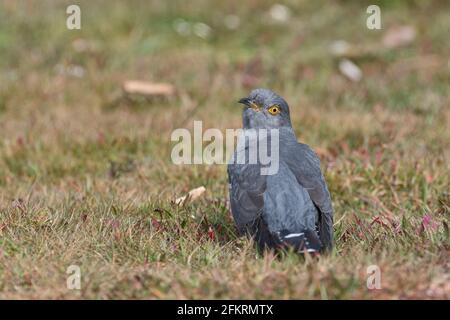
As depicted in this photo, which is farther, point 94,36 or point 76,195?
point 94,36

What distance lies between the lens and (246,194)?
620 centimetres

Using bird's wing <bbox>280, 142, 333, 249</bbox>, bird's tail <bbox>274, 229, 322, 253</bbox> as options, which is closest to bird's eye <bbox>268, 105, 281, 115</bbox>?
bird's wing <bbox>280, 142, 333, 249</bbox>

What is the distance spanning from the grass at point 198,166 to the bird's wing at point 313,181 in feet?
0.70

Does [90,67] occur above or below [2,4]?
below

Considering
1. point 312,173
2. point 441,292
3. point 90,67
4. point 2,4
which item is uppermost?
point 2,4

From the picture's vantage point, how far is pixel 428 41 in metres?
13.0

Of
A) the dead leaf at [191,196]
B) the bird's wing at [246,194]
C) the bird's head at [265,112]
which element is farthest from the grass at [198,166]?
the bird's head at [265,112]

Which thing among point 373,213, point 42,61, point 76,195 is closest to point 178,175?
point 76,195

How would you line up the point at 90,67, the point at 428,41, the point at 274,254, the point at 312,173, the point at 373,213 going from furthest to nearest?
1. the point at 428,41
2. the point at 90,67
3. the point at 373,213
4. the point at 312,173
5. the point at 274,254

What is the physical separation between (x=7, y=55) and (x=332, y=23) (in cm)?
514

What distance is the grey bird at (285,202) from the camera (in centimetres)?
588

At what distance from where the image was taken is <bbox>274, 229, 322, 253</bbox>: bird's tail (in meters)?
5.63

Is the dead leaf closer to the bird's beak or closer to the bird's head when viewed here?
the bird's head

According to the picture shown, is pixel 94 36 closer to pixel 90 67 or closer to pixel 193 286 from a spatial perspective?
pixel 90 67
